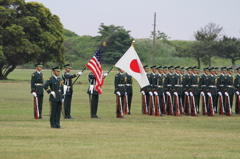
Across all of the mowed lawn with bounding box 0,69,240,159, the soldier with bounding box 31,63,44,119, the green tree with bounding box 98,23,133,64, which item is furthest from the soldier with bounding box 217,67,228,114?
the green tree with bounding box 98,23,133,64

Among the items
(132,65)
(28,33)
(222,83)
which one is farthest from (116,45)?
(132,65)

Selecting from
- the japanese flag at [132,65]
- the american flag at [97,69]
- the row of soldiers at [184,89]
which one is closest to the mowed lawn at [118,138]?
the american flag at [97,69]

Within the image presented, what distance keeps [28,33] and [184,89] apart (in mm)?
31304

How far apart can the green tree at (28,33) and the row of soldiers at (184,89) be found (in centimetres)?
2851

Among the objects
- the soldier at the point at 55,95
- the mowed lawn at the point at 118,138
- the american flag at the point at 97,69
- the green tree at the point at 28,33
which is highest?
the green tree at the point at 28,33

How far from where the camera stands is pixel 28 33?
48.0 m

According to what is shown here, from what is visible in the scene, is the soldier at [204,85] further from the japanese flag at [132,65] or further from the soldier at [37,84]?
the soldier at [37,84]

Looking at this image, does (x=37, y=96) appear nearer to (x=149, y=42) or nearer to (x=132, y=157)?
(x=132, y=157)

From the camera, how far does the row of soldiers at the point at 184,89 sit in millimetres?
18734

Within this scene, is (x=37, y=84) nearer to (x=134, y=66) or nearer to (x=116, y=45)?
(x=134, y=66)

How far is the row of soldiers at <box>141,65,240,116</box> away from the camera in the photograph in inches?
738

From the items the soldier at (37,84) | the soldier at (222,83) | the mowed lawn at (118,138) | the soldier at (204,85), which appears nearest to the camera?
the mowed lawn at (118,138)

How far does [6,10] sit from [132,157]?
129 feet

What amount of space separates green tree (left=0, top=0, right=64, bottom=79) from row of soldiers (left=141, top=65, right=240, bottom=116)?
1123 inches
